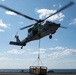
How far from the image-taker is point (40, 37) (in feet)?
129

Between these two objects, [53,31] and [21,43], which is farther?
[21,43]

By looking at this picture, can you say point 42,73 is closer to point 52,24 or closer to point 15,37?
point 52,24

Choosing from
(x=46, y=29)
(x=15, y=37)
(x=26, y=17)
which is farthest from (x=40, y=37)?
(x=15, y=37)

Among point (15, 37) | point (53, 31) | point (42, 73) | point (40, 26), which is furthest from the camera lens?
point (15, 37)

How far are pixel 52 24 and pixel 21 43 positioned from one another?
1271cm

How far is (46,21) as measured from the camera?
3959cm

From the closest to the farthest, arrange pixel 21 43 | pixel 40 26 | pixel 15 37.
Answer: pixel 40 26 → pixel 21 43 → pixel 15 37

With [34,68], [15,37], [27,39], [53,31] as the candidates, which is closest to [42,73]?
[34,68]

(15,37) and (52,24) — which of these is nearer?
(52,24)

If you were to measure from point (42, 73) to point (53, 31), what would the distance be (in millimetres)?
10998

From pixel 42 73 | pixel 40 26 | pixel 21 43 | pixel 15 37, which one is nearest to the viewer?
pixel 40 26

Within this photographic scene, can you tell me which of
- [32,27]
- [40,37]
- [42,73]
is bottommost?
[42,73]

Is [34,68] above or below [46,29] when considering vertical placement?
below

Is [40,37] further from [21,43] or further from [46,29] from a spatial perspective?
[21,43]
